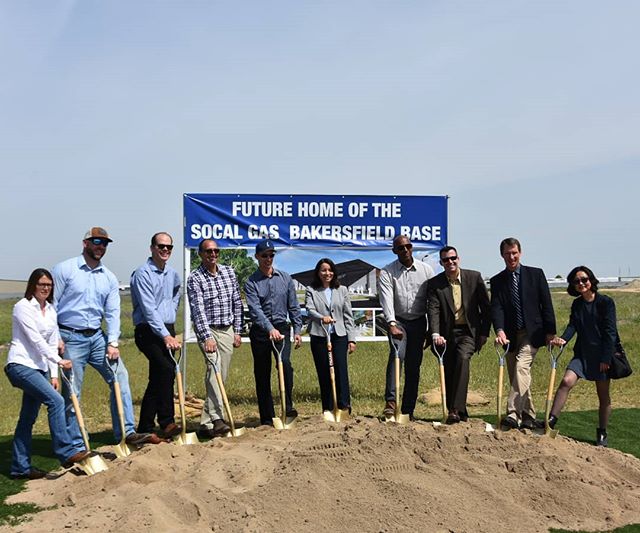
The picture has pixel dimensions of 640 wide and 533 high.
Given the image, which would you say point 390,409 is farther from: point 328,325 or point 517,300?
point 517,300

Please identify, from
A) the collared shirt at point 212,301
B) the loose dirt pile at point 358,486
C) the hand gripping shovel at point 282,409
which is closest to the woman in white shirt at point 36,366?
the loose dirt pile at point 358,486

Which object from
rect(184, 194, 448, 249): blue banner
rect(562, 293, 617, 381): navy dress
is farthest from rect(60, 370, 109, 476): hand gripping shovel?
rect(562, 293, 617, 381): navy dress

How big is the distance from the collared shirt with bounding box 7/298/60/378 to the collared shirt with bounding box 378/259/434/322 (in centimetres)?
348

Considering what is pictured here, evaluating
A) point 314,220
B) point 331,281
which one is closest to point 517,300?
point 331,281

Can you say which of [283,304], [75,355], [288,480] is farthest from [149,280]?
[288,480]

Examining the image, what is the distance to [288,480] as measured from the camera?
207 inches

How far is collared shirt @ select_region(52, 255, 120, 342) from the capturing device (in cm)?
647

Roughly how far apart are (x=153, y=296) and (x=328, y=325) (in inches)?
77.2

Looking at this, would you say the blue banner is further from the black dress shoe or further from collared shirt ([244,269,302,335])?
the black dress shoe

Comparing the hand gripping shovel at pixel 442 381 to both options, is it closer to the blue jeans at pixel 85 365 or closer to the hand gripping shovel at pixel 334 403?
the hand gripping shovel at pixel 334 403

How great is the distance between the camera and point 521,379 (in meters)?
7.39

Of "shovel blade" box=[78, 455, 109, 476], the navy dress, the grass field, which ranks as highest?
the navy dress

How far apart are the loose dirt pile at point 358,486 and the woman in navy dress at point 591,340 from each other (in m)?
0.72

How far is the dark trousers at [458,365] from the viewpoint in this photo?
741 centimetres
